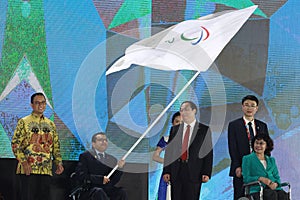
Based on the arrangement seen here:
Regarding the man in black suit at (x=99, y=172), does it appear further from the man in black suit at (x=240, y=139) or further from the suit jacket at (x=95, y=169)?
the man in black suit at (x=240, y=139)

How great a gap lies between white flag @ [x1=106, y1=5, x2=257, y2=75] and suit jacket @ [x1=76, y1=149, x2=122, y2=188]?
3.08 feet

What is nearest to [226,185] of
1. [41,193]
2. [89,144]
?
[89,144]

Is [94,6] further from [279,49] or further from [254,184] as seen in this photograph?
[254,184]

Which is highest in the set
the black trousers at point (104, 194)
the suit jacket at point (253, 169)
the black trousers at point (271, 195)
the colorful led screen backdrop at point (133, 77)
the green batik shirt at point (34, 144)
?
the colorful led screen backdrop at point (133, 77)

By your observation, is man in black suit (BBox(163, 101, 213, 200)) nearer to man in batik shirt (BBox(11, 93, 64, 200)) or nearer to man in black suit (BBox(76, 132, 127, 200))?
man in black suit (BBox(76, 132, 127, 200))

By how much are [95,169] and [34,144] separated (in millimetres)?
733

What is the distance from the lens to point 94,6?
10.1m

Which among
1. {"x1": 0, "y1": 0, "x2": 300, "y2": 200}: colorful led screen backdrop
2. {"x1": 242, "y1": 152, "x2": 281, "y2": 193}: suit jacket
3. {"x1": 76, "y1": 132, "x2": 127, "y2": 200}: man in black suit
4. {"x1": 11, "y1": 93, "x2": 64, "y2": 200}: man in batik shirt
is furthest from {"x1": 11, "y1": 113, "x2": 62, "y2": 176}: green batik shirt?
{"x1": 242, "y1": 152, "x2": 281, "y2": 193}: suit jacket

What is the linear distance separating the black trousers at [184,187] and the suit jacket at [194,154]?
0.11ft

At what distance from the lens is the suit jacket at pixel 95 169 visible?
9.16m

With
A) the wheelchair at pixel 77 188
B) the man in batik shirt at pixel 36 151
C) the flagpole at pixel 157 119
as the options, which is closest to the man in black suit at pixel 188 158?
the flagpole at pixel 157 119

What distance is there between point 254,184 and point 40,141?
1.95 m

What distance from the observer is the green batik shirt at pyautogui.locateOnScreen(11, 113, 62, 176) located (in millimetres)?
8781

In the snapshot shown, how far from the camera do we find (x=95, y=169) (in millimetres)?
9242
